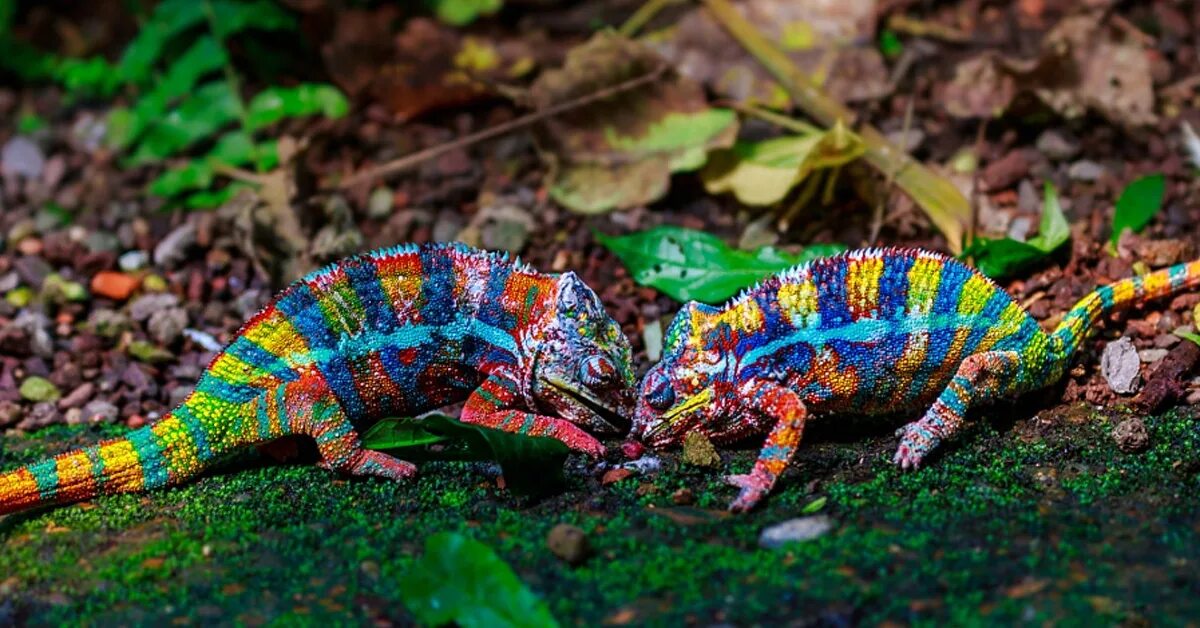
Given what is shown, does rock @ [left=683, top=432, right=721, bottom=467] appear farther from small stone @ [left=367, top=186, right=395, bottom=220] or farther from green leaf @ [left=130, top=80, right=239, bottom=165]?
green leaf @ [left=130, top=80, right=239, bottom=165]

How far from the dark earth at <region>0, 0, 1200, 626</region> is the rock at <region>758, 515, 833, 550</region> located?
4cm

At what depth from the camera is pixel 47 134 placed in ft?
27.7

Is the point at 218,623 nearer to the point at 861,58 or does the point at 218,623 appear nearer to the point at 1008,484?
the point at 1008,484

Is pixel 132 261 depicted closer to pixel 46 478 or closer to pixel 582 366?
pixel 46 478

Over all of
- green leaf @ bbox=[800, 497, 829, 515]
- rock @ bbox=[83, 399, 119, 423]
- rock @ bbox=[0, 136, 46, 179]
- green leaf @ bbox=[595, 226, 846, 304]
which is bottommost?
rock @ bbox=[83, 399, 119, 423]

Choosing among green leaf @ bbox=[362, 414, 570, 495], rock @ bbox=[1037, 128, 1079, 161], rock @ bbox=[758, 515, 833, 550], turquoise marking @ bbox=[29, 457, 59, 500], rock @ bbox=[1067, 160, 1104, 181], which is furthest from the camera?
rock @ bbox=[1037, 128, 1079, 161]

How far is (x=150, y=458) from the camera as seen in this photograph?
15.3ft

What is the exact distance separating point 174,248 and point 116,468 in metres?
2.49

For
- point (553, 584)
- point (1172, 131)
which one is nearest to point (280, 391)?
point (553, 584)

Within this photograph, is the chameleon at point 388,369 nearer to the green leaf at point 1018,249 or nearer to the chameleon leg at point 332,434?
the chameleon leg at point 332,434

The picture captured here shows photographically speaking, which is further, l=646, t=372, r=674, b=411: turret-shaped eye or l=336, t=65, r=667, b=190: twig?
l=336, t=65, r=667, b=190: twig

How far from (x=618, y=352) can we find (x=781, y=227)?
5.86 ft

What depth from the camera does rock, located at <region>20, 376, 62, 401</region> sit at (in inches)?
229

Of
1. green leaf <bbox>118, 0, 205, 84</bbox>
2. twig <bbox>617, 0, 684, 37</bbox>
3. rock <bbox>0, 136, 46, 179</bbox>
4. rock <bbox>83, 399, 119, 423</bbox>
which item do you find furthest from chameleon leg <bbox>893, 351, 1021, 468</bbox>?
rock <bbox>0, 136, 46, 179</bbox>
